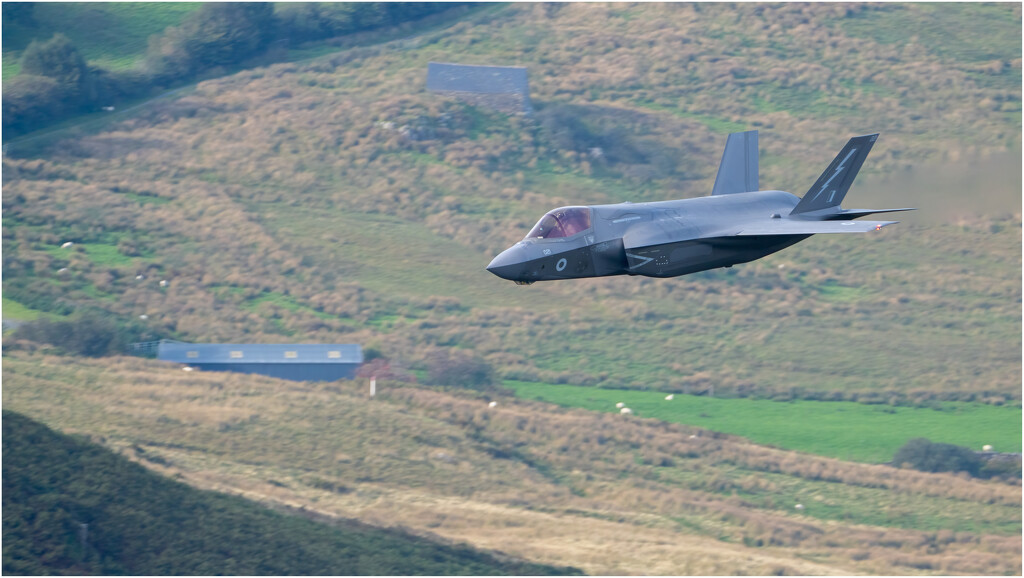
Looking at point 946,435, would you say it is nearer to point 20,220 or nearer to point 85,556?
point 85,556

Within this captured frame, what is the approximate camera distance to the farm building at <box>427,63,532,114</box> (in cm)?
14562

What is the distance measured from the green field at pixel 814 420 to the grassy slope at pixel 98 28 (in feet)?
271

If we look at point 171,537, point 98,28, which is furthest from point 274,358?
point 98,28

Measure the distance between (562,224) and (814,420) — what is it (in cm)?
7325

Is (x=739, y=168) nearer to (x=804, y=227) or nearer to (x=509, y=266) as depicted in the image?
(x=804, y=227)

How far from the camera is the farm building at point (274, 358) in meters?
103

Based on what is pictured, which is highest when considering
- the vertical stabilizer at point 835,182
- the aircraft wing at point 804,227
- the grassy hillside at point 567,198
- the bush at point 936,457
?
the vertical stabilizer at point 835,182

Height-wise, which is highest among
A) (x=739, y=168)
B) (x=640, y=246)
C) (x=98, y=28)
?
(x=739, y=168)

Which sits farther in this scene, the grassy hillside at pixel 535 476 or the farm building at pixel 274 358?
the farm building at pixel 274 358

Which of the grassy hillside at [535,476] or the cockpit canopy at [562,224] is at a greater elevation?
the cockpit canopy at [562,224]

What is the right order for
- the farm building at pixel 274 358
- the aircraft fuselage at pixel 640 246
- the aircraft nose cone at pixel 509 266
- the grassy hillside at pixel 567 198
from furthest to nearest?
the grassy hillside at pixel 567 198, the farm building at pixel 274 358, the aircraft fuselage at pixel 640 246, the aircraft nose cone at pixel 509 266

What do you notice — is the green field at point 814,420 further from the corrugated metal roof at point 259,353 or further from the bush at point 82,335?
the bush at point 82,335

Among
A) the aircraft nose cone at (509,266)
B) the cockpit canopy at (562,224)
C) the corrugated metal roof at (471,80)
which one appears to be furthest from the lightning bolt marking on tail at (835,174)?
the corrugated metal roof at (471,80)

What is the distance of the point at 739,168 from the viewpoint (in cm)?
3641
